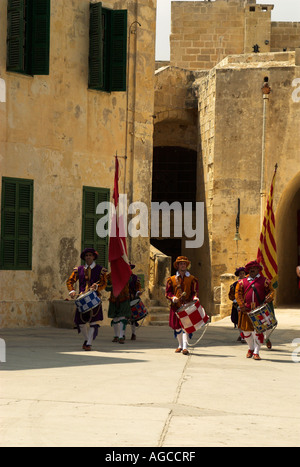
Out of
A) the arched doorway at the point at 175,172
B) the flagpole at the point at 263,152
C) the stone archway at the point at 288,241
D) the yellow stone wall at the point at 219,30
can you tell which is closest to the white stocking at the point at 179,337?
the flagpole at the point at 263,152

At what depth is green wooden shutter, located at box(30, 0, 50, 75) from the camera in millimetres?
17219

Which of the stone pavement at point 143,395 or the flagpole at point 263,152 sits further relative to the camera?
the flagpole at point 263,152

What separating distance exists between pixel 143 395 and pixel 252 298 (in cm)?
455

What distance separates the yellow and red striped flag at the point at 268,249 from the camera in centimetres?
1712

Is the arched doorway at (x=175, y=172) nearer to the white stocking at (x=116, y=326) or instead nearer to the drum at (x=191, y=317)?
the white stocking at (x=116, y=326)

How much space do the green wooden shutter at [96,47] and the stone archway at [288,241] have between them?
332 inches

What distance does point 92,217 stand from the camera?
60.7 feet

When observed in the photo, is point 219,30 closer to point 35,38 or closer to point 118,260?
point 35,38

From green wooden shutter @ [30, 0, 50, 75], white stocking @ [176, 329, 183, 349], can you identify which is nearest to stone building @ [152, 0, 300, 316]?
green wooden shutter @ [30, 0, 50, 75]

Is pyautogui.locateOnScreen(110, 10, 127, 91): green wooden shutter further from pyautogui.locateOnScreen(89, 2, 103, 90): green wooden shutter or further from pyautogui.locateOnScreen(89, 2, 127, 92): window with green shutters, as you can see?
pyautogui.locateOnScreen(89, 2, 103, 90): green wooden shutter

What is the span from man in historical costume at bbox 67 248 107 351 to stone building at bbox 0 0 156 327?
299cm

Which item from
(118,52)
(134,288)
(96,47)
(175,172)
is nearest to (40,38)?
(96,47)
